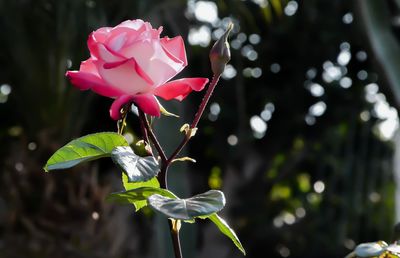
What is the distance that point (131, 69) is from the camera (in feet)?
1.48

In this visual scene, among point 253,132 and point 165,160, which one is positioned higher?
point 165,160

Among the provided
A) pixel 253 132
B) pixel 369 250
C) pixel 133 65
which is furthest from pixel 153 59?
pixel 253 132

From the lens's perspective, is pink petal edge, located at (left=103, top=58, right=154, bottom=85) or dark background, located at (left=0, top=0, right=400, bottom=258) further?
dark background, located at (left=0, top=0, right=400, bottom=258)

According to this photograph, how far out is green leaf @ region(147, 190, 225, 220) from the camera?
1.32 ft

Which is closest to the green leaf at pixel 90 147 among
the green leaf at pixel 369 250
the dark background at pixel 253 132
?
the green leaf at pixel 369 250

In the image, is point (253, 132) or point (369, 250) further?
point (253, 132)

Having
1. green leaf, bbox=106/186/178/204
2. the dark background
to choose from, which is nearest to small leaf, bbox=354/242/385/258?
green leaf, bbox=106/186/178/204

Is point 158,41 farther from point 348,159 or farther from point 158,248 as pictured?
point 348,159

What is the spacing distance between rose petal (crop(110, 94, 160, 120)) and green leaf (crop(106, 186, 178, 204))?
4 centimetres

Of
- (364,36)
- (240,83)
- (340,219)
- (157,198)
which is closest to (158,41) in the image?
(157,198)

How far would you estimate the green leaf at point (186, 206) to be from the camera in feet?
1.32

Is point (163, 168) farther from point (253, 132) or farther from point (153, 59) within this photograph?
point (253, 132)

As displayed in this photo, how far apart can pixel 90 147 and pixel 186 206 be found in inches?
2.9

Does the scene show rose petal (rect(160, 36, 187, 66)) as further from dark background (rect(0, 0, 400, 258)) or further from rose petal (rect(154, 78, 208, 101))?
dark background (rect(0, 0, 400, 258))
